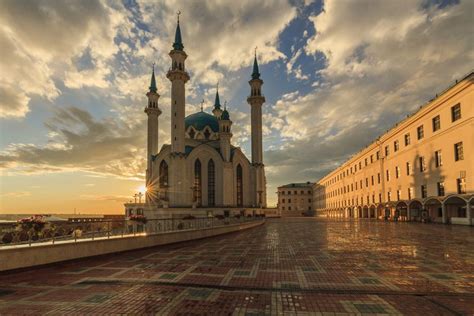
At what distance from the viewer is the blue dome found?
230 feet

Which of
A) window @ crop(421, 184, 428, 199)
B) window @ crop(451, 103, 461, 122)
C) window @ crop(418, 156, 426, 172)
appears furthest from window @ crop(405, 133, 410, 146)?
window @ crop(451, 103, 461, 122)

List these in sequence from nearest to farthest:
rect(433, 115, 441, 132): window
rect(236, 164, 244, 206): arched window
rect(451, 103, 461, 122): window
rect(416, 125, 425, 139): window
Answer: rect(451, 103, 461, 122): window < rect(433, 115, 441, 132): window < rect(416, 125, 425, 139): window < rect(236, 164, 244, 206): arched window

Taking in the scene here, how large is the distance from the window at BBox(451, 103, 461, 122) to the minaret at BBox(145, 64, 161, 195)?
51.7 meters

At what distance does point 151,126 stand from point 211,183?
18.7 meters

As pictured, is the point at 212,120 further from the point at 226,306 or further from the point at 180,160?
the point at 226,306

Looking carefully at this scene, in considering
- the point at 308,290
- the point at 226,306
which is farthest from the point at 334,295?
the point at 226,306

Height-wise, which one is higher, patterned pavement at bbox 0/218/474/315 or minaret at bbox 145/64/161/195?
minaret at bbox 145/64/161/195

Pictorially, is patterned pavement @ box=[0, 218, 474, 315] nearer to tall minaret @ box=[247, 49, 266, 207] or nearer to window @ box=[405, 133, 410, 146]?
window @ box=[405, 133, 410, 146]

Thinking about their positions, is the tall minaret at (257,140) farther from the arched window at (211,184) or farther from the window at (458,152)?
the window at (458,152)

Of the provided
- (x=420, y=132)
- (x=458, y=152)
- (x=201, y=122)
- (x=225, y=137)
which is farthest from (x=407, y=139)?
(x=201, y=122)

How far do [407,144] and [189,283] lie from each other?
39.9 metres

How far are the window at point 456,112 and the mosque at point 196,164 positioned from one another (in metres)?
37.7

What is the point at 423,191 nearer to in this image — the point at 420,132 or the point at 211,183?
the point at 420,132

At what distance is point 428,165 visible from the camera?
3372cm
